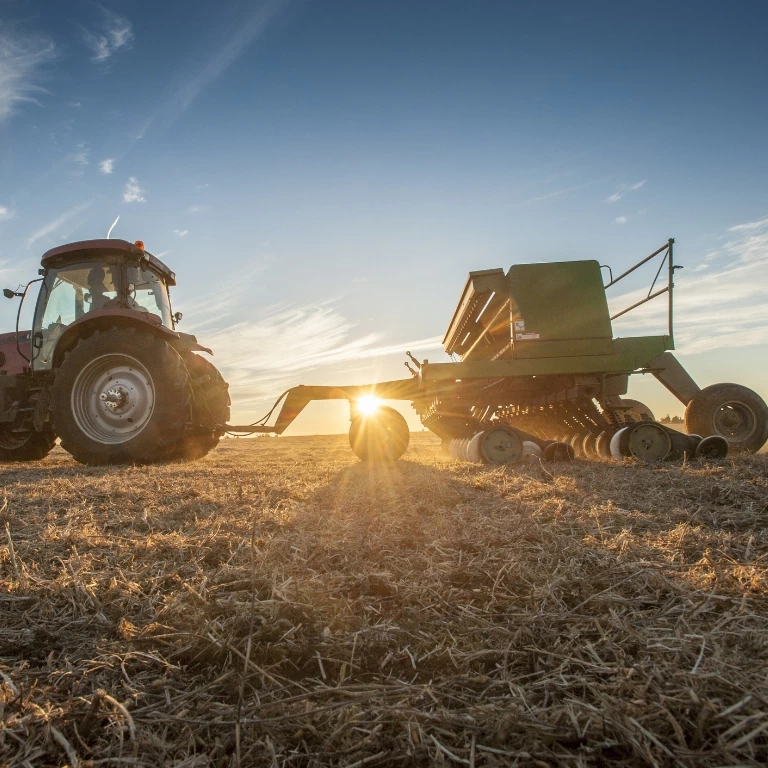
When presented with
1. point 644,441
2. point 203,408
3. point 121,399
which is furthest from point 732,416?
point 121,399

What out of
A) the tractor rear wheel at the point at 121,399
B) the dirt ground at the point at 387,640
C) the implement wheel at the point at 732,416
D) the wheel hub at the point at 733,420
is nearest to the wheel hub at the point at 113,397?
the tractor rear wheel at the point at 121,399

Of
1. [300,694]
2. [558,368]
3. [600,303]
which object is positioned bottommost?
[300,694]

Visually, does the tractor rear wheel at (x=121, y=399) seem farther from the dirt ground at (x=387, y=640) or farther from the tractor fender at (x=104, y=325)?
the dirt ground at (x=387, y=640)

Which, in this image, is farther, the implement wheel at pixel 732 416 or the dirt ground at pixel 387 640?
the implement wheel at pixel 732 416

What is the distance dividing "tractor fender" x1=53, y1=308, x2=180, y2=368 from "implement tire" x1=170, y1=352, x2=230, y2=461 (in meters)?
0.77

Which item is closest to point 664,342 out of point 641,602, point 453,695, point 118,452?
point 641,602

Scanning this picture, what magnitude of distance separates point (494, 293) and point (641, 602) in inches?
239

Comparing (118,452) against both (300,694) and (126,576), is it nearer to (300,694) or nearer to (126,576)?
(126,576)

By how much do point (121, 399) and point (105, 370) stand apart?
49 cm

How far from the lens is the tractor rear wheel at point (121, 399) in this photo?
5.91 metres

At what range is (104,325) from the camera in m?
6.36

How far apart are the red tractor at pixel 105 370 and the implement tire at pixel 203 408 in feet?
0.06

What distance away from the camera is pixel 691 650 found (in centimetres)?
114

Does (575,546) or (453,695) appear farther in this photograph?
(575,546)
